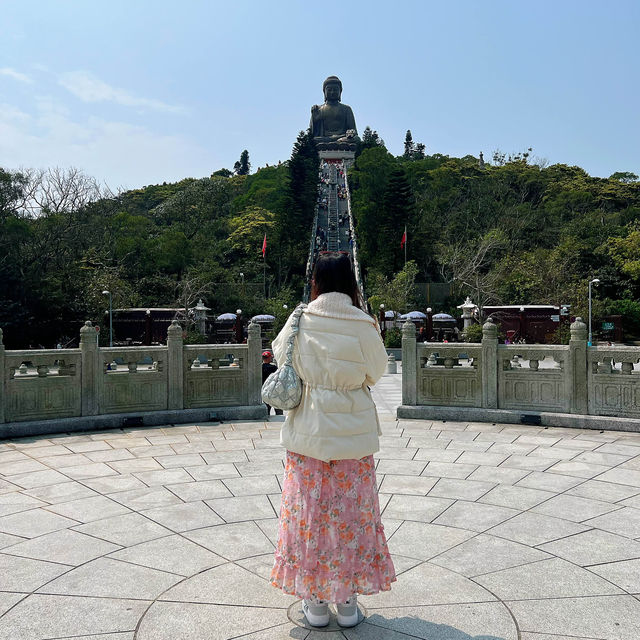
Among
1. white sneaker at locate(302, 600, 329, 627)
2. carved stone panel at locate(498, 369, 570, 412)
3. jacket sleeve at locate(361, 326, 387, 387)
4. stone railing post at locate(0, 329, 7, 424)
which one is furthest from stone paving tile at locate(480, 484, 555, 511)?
stone railing post at locate(0, 329, 7, 424)

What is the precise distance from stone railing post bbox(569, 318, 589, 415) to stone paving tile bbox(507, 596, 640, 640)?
5.35m

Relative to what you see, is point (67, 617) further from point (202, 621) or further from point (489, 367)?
point (489, 367)

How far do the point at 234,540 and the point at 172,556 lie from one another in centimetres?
47

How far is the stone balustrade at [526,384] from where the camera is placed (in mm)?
8250

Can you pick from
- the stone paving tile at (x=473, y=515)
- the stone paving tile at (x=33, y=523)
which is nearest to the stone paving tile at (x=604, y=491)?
the stone paving tile at (x=473, y=515)

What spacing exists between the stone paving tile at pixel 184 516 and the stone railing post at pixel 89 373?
153 inches

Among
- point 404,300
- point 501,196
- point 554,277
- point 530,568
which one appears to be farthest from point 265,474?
A: point 501,196

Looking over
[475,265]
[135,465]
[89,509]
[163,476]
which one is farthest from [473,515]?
[475,265]

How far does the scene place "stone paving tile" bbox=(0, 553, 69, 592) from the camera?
364cm

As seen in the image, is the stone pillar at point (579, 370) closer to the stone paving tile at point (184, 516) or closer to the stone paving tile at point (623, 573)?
the stone paving tile at point (623, 573)

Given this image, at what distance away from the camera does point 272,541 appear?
170 inches

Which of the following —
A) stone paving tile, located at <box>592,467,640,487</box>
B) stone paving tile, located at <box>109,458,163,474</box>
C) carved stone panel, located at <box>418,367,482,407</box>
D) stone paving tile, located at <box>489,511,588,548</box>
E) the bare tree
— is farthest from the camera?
the bare tree

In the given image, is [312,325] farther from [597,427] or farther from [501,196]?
[501,196]

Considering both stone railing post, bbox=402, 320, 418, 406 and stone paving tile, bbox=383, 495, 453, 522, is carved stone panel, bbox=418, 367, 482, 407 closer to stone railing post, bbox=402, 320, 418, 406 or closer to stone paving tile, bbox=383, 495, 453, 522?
stone railing post, bbox=402, 320, 418, 406
